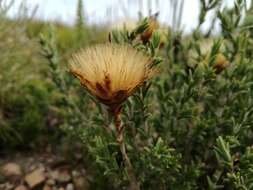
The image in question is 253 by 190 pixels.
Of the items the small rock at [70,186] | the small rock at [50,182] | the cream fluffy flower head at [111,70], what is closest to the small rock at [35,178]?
the small rock at [50,182]

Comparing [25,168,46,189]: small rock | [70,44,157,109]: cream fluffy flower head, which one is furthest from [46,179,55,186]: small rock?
[70,44,157,109]: cream fluffy flower head

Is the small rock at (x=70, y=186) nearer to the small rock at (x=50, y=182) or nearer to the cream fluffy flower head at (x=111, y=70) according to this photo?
the small rock at (x=50, y=182)

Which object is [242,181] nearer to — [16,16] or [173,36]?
[173,36]

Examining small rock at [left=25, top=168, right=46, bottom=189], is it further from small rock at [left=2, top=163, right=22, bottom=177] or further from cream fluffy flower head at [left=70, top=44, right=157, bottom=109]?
cream fluffy flower head at [left=70, top=44, right=157, bottom=109]

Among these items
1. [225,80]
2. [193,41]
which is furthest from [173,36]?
[225,80]

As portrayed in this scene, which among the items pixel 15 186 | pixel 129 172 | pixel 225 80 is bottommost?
pixel 15 186

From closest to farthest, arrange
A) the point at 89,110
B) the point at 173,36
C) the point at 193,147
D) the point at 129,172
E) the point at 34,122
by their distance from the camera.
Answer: the point at 129,172
the point at 193,147
the point at 173,36
the point at 89,110
the point at 34,122
